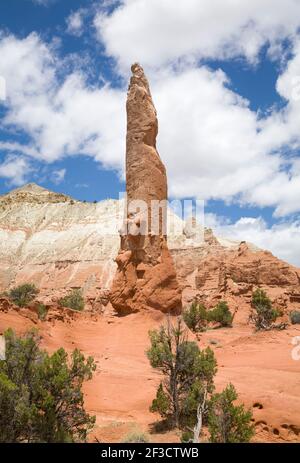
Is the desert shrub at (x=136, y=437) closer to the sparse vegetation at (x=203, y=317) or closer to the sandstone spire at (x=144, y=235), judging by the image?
the sandstone spire at (x=144, y=235)

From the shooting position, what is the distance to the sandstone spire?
68.4 feet

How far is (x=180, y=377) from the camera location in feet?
32.1

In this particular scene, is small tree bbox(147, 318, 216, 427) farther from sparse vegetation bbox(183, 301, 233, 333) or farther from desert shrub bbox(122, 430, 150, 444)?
sparse vegetation bbox(183, 301, 233, 333)

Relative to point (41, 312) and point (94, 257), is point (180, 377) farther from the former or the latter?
point (94, 257)

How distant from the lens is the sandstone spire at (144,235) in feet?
68.4

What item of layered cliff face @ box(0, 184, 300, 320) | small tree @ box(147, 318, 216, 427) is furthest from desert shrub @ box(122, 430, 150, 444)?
layered cliff face @ box(0, 184, 300, 320)

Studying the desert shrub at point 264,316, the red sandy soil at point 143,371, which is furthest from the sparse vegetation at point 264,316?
the red sandy soil at point 143,371

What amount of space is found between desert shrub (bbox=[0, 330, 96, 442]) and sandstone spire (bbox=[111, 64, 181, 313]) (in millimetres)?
12597

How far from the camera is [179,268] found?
4828cm

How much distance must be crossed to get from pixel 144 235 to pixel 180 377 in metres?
12.1

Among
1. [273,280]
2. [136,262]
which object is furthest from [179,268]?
[136,262]
